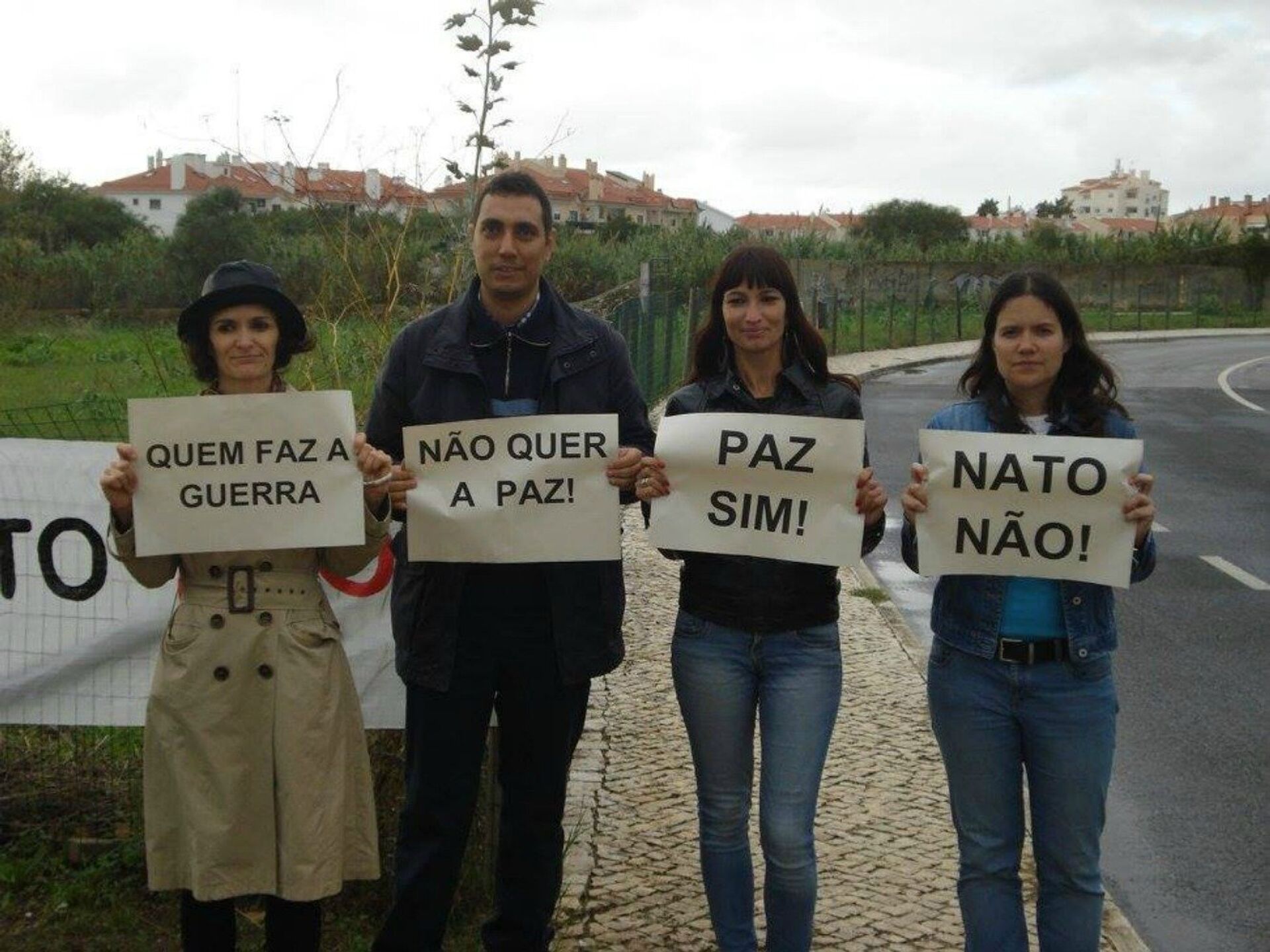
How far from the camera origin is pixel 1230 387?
2758 cm

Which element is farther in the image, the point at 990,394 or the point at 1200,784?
the point at 1200,784

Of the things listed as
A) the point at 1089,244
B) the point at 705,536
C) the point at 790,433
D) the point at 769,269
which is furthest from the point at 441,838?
the point at 1089,244

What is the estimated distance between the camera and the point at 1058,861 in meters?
3.70

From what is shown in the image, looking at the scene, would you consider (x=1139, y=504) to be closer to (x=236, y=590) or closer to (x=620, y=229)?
(x=236, y=590)

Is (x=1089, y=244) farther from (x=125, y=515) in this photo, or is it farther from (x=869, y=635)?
(x=125, y=515)

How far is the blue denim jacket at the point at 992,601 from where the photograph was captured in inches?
146

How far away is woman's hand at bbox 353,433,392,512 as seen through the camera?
3920 mm

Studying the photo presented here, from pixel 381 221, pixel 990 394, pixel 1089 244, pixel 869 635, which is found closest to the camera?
pixel 990 394

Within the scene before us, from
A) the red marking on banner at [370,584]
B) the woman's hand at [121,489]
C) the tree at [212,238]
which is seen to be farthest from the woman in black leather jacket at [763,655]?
the tree at [212,238]

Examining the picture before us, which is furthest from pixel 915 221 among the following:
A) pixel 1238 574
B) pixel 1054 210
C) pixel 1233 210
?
pixel 1238 574

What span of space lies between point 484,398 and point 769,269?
2.77 feet

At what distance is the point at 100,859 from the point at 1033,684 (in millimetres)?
3212

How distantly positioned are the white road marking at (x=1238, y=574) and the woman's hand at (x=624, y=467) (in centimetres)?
773

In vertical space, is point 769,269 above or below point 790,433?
above
